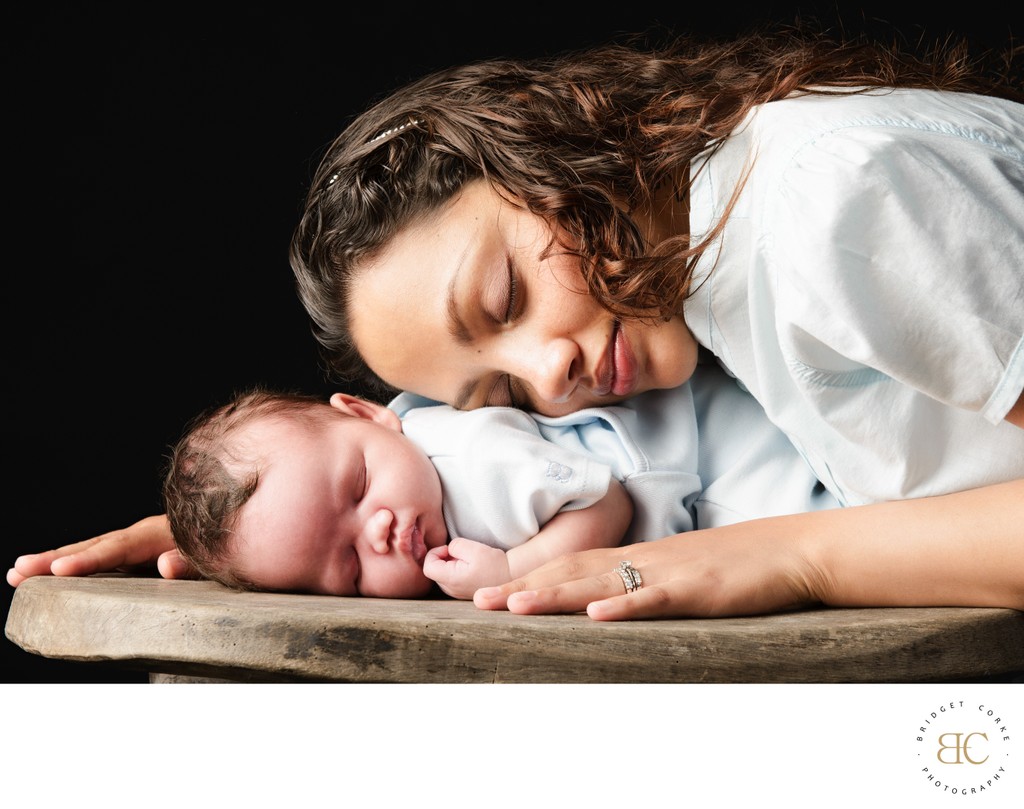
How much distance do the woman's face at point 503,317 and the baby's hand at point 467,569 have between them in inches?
9.6

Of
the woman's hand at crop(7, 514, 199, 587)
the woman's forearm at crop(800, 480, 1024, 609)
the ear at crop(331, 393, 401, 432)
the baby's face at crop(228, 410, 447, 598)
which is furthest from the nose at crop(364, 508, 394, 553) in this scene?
the woman's forearm at crop(800, 480, 1024, 609)

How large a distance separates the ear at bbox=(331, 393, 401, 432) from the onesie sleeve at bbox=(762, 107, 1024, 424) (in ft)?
2.41

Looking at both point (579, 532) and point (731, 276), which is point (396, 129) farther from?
point (579, 532)

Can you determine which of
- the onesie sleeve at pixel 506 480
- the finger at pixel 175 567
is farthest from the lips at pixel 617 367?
the finger at pixel 175 567

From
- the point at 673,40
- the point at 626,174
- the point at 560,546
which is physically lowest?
the point at 560,546

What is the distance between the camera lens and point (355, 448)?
1.72 m

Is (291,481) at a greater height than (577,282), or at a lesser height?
lesser

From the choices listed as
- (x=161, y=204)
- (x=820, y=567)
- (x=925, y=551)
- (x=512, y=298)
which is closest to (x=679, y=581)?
(x=820, y=567)

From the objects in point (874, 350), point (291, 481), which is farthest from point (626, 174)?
point (291, 481)

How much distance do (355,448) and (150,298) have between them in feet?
3.73

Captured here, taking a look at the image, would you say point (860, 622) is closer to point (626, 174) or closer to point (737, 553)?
point (737, 553)

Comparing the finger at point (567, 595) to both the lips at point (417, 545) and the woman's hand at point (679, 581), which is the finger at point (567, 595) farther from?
the lips at point (417, 545)

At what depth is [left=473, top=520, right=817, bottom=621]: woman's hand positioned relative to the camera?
4.38 feet

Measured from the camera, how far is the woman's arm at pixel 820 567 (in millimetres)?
1348
